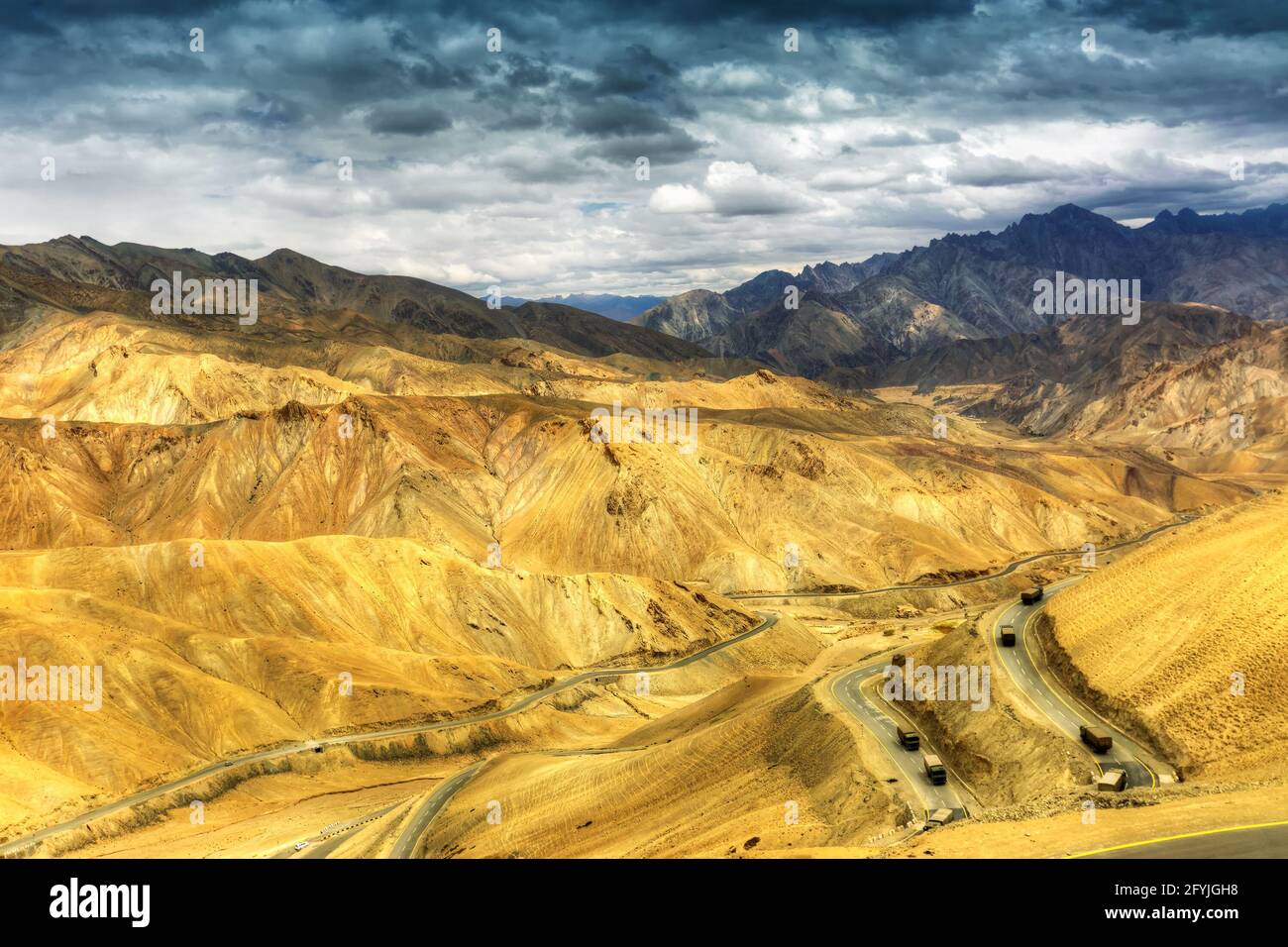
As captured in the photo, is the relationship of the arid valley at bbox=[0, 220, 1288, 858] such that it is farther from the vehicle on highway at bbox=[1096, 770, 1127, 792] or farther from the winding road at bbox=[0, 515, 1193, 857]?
the vehicle on highway at bbox=[1096, 770, 1127, 792]

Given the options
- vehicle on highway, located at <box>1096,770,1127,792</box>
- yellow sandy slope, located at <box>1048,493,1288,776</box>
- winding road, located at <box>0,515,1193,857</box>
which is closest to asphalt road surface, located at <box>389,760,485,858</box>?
winding road, located at <box>0,515,1193,857</box>

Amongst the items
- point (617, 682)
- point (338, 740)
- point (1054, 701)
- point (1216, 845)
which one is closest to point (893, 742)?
point (1054, 701)

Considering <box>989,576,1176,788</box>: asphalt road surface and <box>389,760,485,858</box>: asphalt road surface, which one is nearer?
<box>989,576,1176,788</box>: asphalt road surface

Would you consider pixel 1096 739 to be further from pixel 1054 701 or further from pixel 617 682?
pixel 617 682
